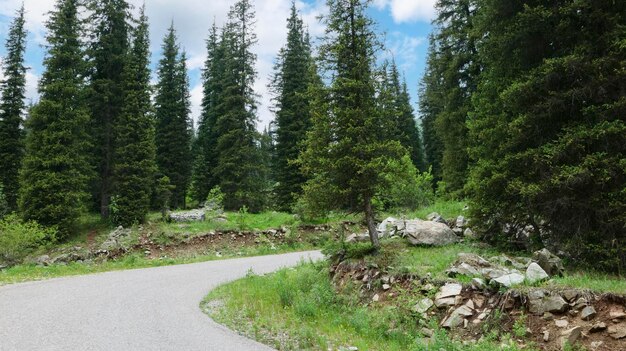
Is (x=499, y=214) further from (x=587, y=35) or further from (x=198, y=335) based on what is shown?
Result: (x=198, y=335)

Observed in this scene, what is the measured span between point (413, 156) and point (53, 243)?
157ft

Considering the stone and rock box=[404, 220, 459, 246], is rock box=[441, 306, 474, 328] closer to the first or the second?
the stone

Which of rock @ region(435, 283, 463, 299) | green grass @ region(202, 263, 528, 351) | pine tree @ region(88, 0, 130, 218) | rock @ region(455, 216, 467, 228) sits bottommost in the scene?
green grass @ region(202, 263, 528, 351)

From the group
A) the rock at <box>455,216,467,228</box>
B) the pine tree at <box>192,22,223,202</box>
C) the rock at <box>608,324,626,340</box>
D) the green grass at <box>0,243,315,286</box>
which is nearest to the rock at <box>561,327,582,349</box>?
the rock at <box>608,324,626,340</box>

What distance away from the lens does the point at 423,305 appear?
7879 millimetres

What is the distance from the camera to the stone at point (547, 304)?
6320 millimetres

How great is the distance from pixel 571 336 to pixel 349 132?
7.36m

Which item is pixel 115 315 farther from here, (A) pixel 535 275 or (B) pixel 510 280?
(A) pixel 535 275

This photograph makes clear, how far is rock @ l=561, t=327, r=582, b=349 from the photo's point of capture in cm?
581

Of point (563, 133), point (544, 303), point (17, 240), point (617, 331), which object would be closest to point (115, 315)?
point (544, 303)

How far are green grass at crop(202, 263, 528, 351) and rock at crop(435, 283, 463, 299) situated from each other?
2.30ft

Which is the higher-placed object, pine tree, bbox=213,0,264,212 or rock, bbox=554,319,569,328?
pine tree, bbox=213,0,264,212

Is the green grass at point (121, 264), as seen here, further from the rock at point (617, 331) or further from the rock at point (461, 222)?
the rock at point (617, 331)

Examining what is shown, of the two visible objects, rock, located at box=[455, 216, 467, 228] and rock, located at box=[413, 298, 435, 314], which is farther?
rock, located at box=[455, 216, 467, 228]
